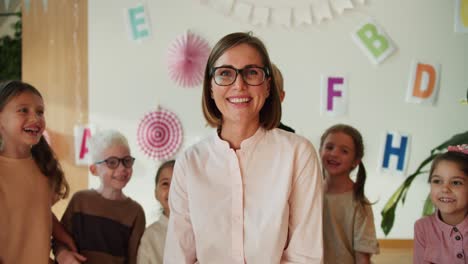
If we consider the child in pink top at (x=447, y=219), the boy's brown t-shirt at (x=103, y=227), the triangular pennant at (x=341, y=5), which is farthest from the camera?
the triangular pennant at (x=341, y=5)

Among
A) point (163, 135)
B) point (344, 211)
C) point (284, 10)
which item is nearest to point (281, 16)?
point (284, 10)

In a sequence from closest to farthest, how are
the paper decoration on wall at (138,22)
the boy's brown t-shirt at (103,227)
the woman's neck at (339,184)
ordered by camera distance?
the boy's brown t-shirt at (103,227), the woman's neck at (339,184), the paper decoration on wall at (138,22)

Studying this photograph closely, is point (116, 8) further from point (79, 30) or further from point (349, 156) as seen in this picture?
point (349, 156)

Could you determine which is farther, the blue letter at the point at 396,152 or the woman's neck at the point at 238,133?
the blue letter at the point at 396,152

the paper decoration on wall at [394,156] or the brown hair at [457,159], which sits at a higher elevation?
the brown hair at [457,159]

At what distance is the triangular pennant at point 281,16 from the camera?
10.5ft

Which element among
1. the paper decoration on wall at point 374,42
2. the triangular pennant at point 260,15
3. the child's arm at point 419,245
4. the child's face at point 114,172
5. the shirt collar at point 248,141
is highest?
the triangular pennant at point 260,15

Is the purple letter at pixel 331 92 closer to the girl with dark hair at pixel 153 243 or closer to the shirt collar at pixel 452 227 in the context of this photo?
the shirt collar at pixel 452 227

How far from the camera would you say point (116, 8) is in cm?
330

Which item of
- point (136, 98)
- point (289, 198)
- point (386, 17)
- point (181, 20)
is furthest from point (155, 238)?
point (386, 17)

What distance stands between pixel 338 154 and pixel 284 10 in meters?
1.49

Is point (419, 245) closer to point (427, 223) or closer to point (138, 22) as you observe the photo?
point (427, 223)

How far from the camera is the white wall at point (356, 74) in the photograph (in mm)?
3230

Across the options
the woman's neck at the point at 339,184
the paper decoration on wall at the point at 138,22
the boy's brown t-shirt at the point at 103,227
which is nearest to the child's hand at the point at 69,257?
the boy's brown t-shirt at the point at 103,227
